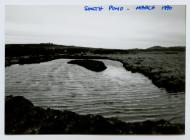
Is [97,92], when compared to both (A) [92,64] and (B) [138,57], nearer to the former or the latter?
(A) [92,64]

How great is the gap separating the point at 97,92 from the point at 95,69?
0.35 ft

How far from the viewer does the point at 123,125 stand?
1.39 meters

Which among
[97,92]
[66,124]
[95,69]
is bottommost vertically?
[66,124]

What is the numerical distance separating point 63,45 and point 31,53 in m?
0.16

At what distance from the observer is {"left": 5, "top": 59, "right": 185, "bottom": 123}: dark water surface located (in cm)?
139

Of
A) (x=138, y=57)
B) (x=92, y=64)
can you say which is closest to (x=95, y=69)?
(x=92, y=64)

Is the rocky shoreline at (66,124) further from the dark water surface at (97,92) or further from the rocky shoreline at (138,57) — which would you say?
the rocky shoreline at (138,57)

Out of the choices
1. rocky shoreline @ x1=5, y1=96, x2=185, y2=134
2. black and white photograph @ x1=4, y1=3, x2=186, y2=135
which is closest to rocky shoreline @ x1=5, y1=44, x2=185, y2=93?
black and white photograph @ x1=4, y1=3, x2=186, y2=135

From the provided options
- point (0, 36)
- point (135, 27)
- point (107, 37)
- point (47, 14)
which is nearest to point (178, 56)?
point (135, 27)

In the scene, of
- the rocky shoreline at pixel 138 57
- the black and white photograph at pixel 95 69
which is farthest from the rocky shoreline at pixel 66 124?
the rocky shoreline at pixel 138 57

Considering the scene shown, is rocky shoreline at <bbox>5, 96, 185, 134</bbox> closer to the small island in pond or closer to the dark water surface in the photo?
the dark water surface

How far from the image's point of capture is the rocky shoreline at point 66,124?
4.56 feet

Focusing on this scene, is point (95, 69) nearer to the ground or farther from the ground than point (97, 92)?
farther from the ground

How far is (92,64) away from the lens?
1433mm
